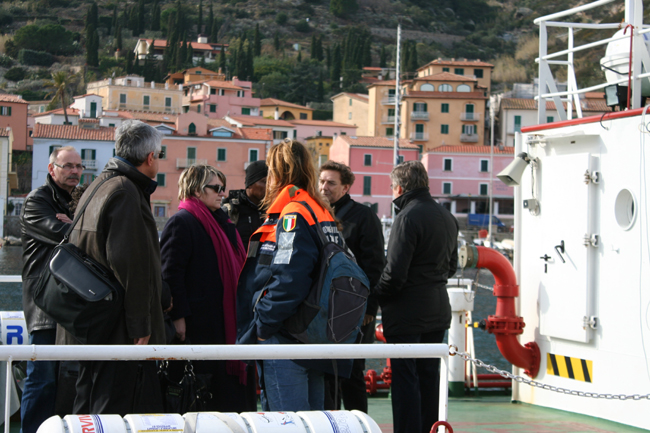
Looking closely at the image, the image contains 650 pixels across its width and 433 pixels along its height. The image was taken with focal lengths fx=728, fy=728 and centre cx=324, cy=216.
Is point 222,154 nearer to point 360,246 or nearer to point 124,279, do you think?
point 360,246

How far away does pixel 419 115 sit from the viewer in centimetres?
6462

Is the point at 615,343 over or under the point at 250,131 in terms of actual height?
under

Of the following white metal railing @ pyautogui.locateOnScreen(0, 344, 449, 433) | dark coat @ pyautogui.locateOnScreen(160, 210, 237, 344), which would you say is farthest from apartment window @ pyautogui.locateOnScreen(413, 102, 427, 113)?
white metal railing @ pyautogui.locateOnScreen(0, 344, 449, 433)

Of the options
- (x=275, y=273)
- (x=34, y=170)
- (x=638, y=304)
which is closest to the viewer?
(x=275, y=273)

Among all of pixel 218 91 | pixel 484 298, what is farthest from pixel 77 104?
pixel 484 298

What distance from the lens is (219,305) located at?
12.2 ft

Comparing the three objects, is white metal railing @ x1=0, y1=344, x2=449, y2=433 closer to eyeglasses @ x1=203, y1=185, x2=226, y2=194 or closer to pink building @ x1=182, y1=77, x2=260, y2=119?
eyeglasses @ x1=203, y1=185, x2=226, y2=194

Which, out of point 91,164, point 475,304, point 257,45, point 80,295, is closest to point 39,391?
point 80,295

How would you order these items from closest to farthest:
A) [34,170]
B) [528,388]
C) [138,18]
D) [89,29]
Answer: [528,388] < [34,170] < [89,29] < [138,18]

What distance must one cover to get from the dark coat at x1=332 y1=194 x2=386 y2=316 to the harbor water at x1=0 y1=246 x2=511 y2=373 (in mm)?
2660

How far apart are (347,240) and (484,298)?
2912 cm

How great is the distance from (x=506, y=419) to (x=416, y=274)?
1.55 metres

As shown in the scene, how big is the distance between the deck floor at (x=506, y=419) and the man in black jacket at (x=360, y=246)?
451 millimetres

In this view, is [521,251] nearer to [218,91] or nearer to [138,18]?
[218,91]
